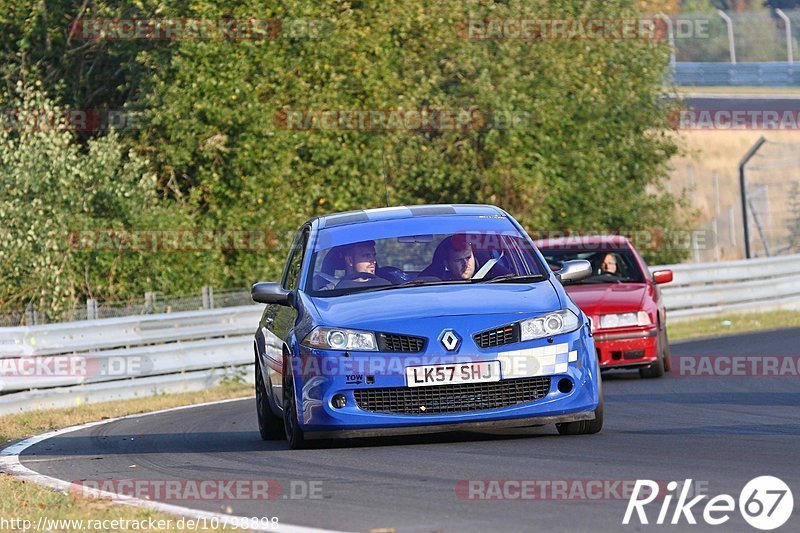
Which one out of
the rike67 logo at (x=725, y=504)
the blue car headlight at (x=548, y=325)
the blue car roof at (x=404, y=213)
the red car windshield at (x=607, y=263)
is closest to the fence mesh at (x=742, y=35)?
the red car windshield at (x=607, y=263)

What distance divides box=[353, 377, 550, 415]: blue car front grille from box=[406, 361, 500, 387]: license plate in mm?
40

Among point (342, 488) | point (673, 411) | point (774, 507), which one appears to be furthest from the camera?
point (673, 411)

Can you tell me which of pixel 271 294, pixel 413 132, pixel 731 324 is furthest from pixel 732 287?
pixel 271 294

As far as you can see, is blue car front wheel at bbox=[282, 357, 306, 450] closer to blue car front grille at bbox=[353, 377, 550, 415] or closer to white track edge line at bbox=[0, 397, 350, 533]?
blue car front grille at bbox=[353, 377, 550, 415]

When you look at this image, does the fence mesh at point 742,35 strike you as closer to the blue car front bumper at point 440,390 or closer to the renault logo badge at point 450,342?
the blue car front bumper at point 440,390

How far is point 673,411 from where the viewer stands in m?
11.5

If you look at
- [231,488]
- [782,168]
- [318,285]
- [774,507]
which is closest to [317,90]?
[782,168]

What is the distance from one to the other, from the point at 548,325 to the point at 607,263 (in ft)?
25.1

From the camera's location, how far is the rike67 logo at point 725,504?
6.20 metres

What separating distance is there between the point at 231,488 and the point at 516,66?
22159 millimetres

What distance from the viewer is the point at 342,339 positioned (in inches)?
363

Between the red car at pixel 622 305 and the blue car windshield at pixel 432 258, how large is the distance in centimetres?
494

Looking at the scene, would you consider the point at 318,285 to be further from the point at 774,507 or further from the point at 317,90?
the point at 317,90

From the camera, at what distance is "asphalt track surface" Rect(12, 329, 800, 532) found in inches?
264
